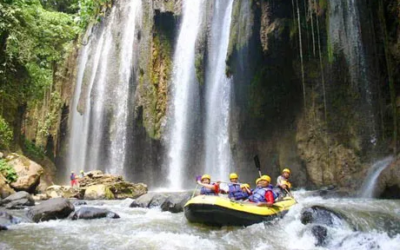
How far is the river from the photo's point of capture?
7.65 metres

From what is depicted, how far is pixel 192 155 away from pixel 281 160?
5.84 meters

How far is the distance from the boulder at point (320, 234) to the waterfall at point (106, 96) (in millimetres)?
19051

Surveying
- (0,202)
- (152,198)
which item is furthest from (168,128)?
(0,202)

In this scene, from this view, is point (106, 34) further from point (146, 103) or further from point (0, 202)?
point (0, 202)

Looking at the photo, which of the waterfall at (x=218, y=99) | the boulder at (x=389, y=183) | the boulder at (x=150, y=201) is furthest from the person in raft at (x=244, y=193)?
the waterfall at (x=218, y=99)

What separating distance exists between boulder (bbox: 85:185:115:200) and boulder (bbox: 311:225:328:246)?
12.0 m

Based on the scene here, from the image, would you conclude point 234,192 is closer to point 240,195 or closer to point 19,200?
point 240,195

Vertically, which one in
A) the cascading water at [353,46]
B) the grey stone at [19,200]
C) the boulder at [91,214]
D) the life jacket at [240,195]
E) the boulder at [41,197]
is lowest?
the boulder at [91,214]

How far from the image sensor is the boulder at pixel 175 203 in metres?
12.3

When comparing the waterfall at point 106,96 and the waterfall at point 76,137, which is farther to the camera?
the waterfall at point 76,137

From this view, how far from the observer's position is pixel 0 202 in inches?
554

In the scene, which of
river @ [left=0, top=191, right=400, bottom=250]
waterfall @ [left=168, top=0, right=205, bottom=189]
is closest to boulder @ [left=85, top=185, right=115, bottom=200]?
waterfall @ [left=168, top=0, right=205, bottom=189]

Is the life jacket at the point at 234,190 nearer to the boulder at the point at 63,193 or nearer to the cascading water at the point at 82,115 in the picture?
the boulder at the point at 63,193

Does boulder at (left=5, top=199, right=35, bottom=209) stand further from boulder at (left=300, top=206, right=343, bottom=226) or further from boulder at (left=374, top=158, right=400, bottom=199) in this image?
boulder at (left=374, top=158, right=400, bottom=199)
